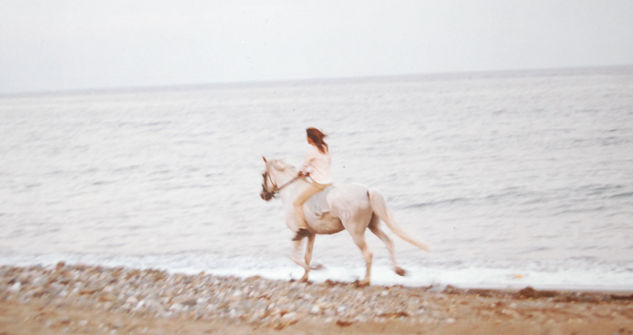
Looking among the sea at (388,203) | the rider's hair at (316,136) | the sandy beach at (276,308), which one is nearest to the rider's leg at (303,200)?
the rider's hair at (316,136)

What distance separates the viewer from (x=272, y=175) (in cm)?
897

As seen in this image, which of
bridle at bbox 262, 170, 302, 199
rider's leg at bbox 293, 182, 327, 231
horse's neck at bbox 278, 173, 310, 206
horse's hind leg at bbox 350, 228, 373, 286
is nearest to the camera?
horse's hind leg at bbox 350, 228, 373, 286

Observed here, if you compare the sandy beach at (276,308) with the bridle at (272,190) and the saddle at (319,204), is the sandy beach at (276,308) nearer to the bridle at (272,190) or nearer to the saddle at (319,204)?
the saddle at (319,204)

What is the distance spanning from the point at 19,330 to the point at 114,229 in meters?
8.47

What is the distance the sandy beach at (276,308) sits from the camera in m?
6.14

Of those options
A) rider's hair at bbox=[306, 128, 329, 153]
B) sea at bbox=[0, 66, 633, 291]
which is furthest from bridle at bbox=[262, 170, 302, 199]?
sea at bbox=[0, 66, 633, 291]

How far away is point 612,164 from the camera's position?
852 inches

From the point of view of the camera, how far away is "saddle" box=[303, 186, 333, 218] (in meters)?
8.42

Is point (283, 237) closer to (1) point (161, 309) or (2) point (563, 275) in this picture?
(2) point (563, 275)

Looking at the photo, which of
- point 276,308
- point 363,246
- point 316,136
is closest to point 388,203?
point 363,246

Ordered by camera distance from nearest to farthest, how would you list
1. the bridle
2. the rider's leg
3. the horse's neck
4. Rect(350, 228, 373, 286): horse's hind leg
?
Rect(350, 228, 373, 286): horse's hind leg
the rider's leg
the horse's neck
the bridle

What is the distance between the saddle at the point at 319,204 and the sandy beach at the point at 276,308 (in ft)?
3.10

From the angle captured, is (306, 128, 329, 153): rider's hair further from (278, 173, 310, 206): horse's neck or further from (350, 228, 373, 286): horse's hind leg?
(350, 228, 373, 286): horse's hind leg

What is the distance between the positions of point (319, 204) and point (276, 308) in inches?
73.8
